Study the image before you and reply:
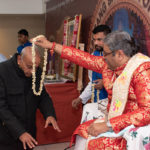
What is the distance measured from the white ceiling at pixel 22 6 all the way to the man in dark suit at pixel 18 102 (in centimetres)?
552

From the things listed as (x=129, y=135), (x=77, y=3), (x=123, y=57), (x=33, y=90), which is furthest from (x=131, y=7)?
(x=77, y=3)

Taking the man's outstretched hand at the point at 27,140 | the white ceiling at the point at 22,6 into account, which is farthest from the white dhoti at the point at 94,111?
the white ceiling at the point at 22,6

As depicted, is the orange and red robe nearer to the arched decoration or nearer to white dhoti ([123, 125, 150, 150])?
white dhoti ([123, 125, 150, 150])

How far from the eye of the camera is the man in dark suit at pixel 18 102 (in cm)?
187

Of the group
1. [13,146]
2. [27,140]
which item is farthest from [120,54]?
[13,146]

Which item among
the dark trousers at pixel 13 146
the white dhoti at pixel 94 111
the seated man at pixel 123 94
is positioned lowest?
the dark trousers at pixel 13 146

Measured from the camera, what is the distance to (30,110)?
2.08m

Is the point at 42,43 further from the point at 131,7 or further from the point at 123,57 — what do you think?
the point at 131,7

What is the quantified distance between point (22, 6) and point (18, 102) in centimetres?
582

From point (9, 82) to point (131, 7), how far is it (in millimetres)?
1430

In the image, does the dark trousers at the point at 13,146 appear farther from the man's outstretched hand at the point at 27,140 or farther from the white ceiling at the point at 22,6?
the white ceiling at the point at 22,6

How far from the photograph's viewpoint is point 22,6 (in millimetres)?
7211

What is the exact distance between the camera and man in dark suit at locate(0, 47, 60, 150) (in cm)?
187

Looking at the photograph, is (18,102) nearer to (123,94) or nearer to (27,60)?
(27,60)
